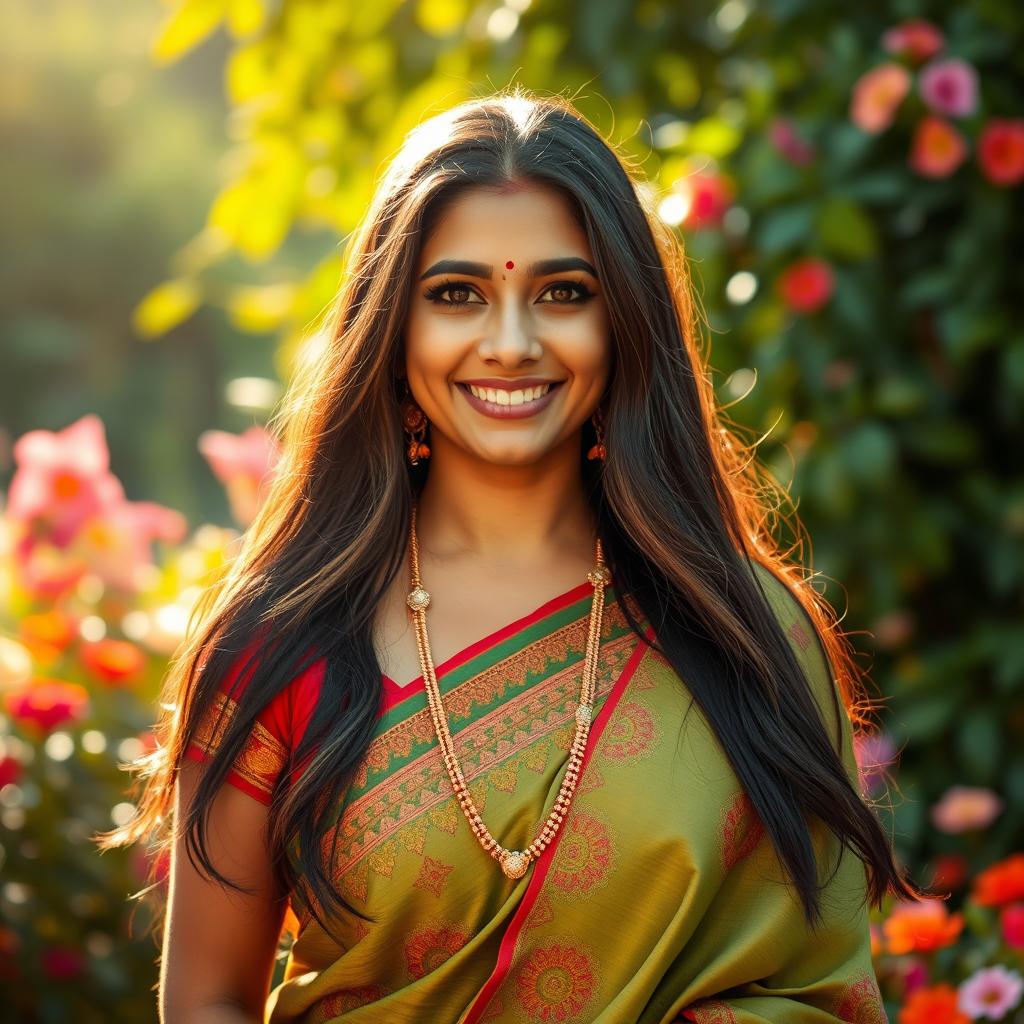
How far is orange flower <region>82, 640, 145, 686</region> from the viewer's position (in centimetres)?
348

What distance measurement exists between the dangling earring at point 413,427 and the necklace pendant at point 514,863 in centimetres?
56

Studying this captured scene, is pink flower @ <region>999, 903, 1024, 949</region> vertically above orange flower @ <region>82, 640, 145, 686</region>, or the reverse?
orange flower @ <region>82, 640, 145, 686</region>

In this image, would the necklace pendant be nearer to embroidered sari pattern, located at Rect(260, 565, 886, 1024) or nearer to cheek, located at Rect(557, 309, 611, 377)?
embroidered sari pattern, located at Rect(260, 565, 886, 1024)

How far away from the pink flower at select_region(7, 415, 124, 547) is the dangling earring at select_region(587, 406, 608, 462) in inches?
74.3

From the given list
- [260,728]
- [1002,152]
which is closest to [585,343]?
[260,728]

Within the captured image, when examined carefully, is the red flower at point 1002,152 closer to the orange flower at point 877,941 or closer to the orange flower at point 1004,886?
the orange flower at point 1004,886

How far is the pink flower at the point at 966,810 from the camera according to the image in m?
3.31

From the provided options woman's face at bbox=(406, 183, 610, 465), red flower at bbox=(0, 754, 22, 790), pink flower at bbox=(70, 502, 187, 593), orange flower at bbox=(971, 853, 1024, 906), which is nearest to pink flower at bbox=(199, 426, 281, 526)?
pink flower at bbox=(70, 502, 187, 593)

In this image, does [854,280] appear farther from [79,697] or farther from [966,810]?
[79,697]

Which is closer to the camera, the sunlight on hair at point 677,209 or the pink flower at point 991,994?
the pink flower at point 991,994

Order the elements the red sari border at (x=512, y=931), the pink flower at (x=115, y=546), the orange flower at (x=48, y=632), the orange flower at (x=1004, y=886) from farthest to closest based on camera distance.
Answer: the pink flower at (x=115, y=546), the orange flower at (x=48, y=632), the orange flower at (x=1004, y=886), the red sari border at (x=512, y=931)

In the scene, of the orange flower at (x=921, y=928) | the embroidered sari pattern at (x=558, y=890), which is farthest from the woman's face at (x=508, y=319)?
the orange flower at (x=921, y=928)

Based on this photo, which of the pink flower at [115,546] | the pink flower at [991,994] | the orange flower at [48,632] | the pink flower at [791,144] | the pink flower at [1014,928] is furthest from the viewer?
the pink flower at [115,546]

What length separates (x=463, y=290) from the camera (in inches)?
81.7
